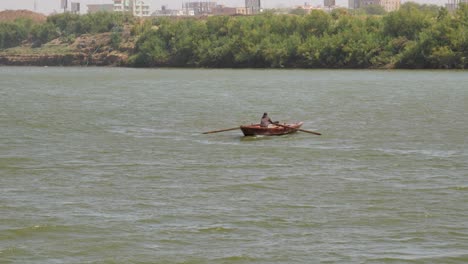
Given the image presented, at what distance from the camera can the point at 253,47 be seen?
109812mm

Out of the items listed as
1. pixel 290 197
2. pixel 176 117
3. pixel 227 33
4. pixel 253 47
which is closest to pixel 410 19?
pixel 253 47

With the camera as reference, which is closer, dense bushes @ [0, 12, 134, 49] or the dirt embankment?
the dirt embankment

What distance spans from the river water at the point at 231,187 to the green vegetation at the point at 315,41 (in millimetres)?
49190

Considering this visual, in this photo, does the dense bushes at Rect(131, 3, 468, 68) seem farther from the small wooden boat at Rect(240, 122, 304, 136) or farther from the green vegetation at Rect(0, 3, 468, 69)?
the small wooden boat at Rect(240, 122, 304, 136)

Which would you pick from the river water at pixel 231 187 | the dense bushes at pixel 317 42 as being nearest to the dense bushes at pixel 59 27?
the dense bushes at pixel 317 42

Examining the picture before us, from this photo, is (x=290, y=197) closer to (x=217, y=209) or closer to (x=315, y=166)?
(x=217, y=209)

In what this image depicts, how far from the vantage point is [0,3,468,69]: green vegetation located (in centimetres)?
9481

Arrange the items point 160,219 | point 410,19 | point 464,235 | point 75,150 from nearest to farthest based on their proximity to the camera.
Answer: point 464,235
point 160,219
point 75,150
point 410,19

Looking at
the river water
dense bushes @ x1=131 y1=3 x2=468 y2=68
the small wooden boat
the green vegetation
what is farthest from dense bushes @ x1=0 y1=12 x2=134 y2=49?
the small wooden boat

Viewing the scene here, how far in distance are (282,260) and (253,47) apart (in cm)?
9344

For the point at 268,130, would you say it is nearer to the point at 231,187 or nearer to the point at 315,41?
the point at 231,187

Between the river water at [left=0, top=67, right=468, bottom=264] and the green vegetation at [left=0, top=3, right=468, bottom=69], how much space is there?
49.2 metres

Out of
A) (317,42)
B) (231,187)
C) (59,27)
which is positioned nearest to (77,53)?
(59,27)

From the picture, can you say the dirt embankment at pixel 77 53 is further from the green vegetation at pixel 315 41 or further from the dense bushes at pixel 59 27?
the green vegetation at pixel 315 41
